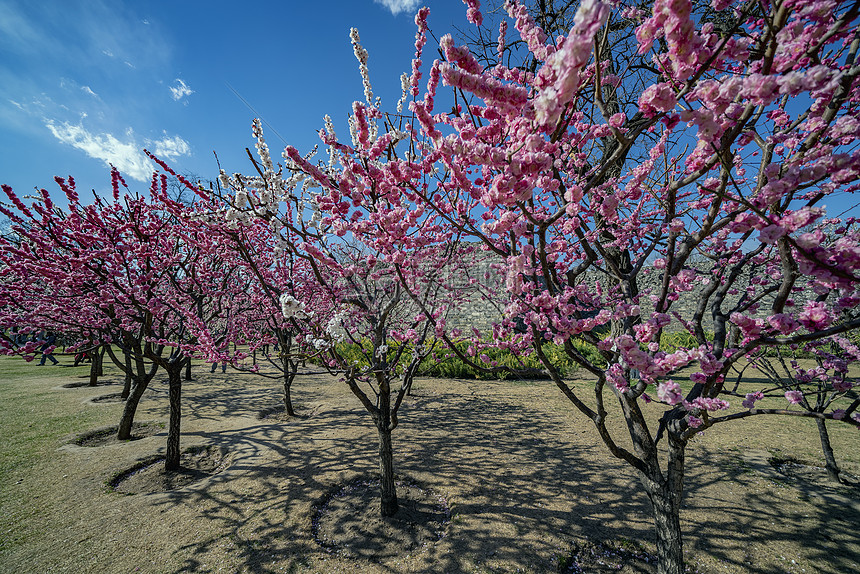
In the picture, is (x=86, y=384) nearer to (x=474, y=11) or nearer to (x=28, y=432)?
(x=28, y=432)

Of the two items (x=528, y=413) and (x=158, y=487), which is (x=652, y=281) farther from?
(x=158, y=487)

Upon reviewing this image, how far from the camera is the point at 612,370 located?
2.04m

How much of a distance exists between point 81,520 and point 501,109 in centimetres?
554

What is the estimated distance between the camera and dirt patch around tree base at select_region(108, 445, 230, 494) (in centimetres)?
396

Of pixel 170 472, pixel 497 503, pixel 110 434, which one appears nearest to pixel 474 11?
Result: pixel 497 503

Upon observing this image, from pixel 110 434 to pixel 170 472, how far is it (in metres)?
2.61

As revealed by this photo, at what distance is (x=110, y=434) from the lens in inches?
222

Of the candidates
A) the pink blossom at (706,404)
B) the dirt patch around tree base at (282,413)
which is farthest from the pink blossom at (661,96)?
the dirt patch around tree base at (282,413)

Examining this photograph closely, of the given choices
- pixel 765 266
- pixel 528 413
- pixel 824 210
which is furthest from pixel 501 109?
pixel 528 413

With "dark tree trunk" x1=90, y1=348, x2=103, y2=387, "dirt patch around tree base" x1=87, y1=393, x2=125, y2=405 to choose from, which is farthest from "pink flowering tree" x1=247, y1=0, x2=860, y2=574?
"dark tree trunk" x1=90, y1=348, x2=103, y2=387

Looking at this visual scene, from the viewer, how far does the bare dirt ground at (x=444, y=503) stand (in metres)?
2.70

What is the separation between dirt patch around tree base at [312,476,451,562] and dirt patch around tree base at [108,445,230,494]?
2115 mm

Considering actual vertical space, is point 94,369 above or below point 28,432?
above

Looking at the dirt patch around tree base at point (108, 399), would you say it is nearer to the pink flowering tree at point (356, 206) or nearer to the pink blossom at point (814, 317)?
the pink flowering tree at point (356, 206)
